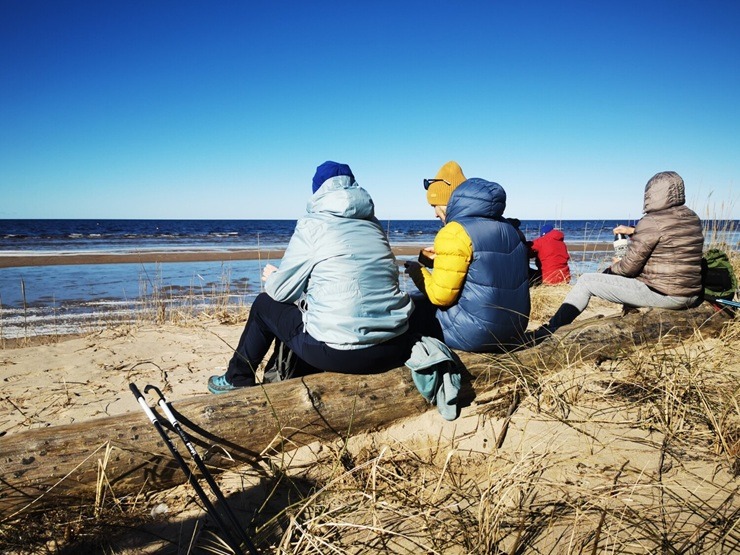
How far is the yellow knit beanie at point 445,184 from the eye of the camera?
4.31 metres

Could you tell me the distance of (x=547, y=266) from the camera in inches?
294

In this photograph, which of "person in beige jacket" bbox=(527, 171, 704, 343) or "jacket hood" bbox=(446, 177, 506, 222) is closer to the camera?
"jacket hood" bbox=(446, 177, 506, 222)

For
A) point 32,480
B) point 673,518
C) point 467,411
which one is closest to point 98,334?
point 32,480

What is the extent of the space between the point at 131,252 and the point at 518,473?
17.8 meters

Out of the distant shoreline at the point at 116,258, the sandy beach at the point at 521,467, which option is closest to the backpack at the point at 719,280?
the sandy beach at the point at 521,467

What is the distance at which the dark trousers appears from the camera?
252 centimetres

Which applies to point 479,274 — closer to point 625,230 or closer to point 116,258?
point 625,230

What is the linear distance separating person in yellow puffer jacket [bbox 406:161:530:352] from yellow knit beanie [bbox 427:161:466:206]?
1321 millimetres

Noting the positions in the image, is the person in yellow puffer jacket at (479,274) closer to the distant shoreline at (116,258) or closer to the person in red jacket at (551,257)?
the person in red jacket at (551,257)

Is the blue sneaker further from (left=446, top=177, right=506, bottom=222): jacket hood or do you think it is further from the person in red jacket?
the person in red jacket

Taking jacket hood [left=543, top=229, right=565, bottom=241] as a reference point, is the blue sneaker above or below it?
below

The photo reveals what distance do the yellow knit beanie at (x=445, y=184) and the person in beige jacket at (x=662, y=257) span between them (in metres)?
1.46

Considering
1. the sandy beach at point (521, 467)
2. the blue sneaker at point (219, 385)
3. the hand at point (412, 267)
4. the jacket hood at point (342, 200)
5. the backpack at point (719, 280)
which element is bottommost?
the sandy beach at point (521, 467)

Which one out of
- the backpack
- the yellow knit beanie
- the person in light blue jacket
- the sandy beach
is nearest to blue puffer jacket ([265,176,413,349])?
the person in light blue jacket
